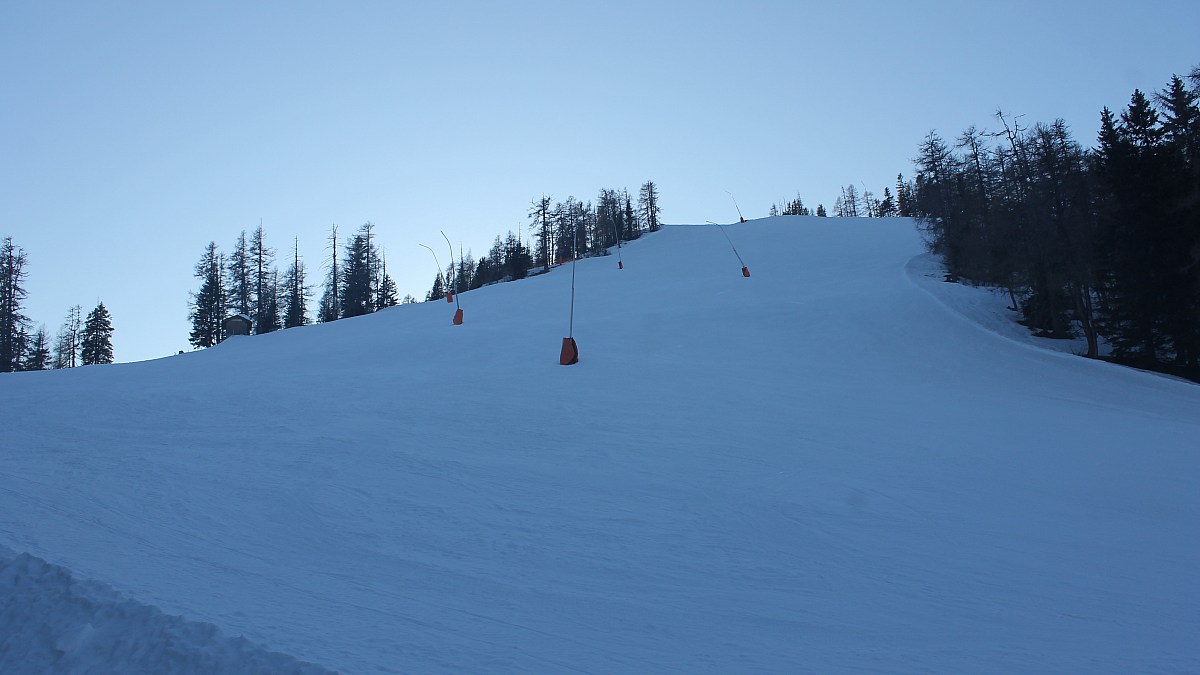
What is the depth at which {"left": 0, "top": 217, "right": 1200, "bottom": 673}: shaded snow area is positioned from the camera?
4.09 metres

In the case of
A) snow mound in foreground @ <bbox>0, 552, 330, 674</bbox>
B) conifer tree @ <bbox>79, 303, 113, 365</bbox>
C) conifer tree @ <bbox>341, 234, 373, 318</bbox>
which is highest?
conifer tree @ <bbox>341, 234, 373, 318</bbox>

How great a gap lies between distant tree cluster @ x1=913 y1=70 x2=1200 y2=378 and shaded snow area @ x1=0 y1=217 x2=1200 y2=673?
14.1 feet

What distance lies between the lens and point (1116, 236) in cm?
1864

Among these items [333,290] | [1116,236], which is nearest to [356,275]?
[333,290]

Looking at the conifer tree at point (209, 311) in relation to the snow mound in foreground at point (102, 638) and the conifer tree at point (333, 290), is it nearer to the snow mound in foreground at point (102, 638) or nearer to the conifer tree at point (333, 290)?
the conifer tree at point (333, 290)

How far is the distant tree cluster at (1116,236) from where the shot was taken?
1772 centimetres

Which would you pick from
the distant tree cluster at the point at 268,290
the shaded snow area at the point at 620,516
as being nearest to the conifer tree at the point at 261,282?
the distant tree cluster at the point at 268,290

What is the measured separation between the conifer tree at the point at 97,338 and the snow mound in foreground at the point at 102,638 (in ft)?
207

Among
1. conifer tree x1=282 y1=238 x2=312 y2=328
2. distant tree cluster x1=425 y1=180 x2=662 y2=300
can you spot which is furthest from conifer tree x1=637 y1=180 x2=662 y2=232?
conifer tree x1=282 y1=238 x2=312 y2=328

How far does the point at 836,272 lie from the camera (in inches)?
1326

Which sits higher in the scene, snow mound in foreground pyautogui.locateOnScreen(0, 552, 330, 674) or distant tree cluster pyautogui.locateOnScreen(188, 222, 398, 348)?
distant tree cluster pyautogui.locateOnScreen(188, 222, 398, 348)

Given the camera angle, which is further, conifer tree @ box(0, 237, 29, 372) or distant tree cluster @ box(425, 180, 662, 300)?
distant tree cluster @ box(425, 180, 662, 300)

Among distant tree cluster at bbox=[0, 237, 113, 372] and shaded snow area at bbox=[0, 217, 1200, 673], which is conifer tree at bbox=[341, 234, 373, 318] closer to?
distant tree cluster at bbox=[0, 237, 113, 372]

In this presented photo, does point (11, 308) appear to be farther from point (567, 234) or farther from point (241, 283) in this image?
point (567, 234)
